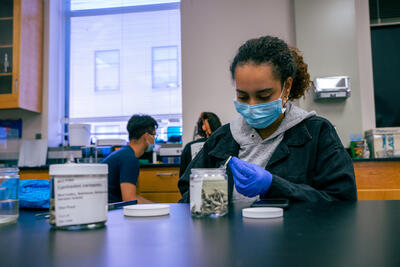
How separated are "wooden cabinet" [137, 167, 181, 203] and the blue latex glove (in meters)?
2.04

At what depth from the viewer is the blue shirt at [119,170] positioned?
213 cm

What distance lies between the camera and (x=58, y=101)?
3906mm

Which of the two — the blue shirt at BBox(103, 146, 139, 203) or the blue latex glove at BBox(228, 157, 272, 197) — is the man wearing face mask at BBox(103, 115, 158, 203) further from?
the blue latex glove at BBox(228, 157, 272, 197)

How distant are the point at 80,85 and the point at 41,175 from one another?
1.22m

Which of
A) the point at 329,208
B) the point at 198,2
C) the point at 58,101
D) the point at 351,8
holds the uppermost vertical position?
the point at 198,2

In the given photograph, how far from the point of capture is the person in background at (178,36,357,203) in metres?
1.07

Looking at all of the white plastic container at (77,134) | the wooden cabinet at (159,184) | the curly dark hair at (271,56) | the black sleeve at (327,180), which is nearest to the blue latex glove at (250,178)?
the black sleeve at (327,180)

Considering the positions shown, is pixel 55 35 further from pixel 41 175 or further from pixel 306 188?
pixel 306 188

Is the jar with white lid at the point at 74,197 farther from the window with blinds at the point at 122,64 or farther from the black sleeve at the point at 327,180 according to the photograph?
the window with blinds at the point at 122,64

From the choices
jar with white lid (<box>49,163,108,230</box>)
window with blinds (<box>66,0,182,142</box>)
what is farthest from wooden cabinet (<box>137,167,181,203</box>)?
jar with white lid (<box>49,163,108,230</box>)

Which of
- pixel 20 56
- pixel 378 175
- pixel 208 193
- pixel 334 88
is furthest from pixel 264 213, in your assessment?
pixel 20 56

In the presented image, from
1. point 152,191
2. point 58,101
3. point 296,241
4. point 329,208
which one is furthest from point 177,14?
point 296,241

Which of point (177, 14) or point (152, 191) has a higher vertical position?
point (177, 14)

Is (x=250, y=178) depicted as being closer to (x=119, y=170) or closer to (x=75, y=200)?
(x=75, y=200)
